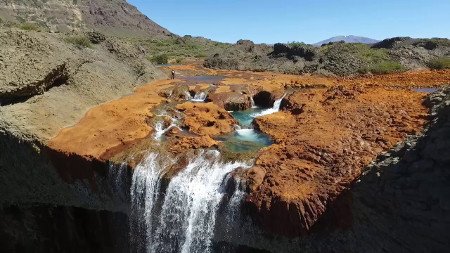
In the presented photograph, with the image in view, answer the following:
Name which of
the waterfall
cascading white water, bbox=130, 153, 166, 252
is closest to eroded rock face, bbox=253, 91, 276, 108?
the waterfall

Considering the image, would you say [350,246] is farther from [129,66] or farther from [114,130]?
[129,66]

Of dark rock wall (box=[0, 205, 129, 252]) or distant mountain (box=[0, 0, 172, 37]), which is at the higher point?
distant mountain (box=[0, 0, 172, 37])

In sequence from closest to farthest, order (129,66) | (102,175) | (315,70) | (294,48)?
(102,175) < (129,66) < (315,70) < (294,48)

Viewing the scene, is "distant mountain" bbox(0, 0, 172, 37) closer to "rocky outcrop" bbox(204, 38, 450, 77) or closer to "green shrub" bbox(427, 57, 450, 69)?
"rocky outcrop" bbox(204, 38, 450, 77)

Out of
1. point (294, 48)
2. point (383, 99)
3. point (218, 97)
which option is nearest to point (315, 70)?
point (294, 48)

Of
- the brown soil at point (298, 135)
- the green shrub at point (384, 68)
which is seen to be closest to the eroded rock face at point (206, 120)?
the brown soil at point (298, 135)

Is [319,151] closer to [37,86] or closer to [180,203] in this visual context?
[180,203]

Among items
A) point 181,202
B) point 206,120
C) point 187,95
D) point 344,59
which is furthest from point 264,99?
point 344,59

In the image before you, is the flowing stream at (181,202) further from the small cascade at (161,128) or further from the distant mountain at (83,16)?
the distant mountain at (83,16)
